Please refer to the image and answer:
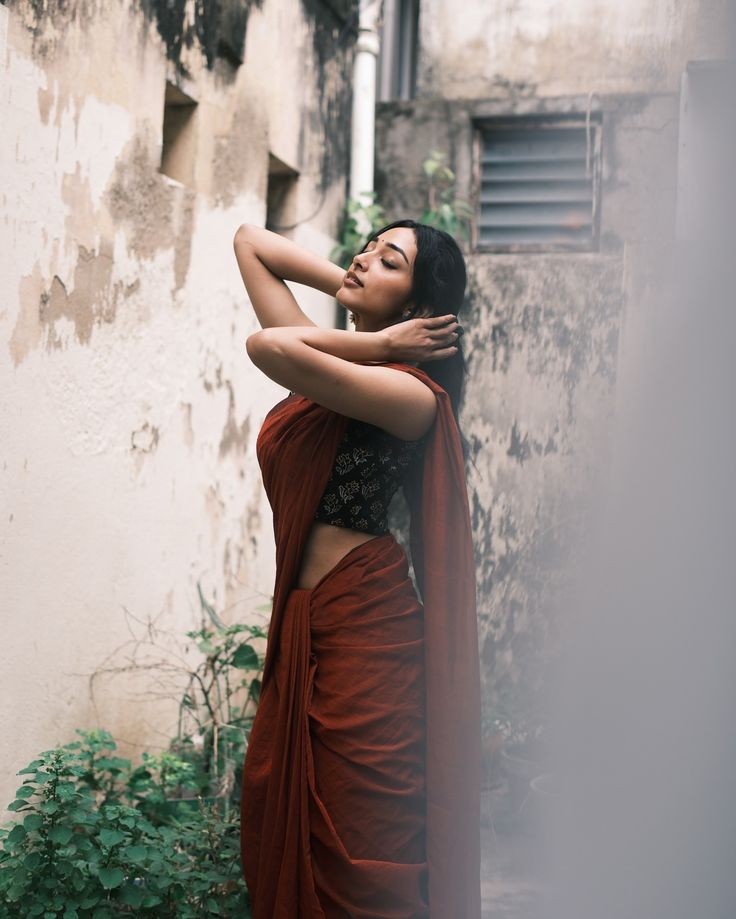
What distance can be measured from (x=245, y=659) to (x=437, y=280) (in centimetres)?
164

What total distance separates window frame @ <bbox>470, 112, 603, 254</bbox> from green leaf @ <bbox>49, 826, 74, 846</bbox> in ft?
11.9

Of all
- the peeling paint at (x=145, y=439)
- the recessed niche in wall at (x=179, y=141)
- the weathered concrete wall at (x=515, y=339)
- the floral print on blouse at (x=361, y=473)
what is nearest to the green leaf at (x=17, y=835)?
the floral print on blouse at (x=361, y=473)

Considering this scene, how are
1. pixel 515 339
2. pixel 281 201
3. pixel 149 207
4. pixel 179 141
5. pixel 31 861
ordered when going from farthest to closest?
pixel 515 339 < pixel 281 201 < pixel 179 141 < pixel 149 207 < pixel 31 861

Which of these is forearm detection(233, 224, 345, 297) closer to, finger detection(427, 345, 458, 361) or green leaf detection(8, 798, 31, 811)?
finger detection(427, 345, 458, 361)

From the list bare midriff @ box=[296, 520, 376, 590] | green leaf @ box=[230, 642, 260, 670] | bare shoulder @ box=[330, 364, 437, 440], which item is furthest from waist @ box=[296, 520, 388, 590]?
green leaf @ box=[230, 642, 260, 670]

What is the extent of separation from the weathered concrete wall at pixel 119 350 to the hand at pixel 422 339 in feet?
3.65

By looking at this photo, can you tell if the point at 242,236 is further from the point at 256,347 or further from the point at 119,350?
the point at 119,350

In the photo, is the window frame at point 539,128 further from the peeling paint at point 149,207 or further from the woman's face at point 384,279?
the woman's face at point 384,279

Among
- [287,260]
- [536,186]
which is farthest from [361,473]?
[536,186]

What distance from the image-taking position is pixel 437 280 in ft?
6.49

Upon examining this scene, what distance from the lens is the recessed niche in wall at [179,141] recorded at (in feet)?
11.1

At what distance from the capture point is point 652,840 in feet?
2.21

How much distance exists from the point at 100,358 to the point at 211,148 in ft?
3.72

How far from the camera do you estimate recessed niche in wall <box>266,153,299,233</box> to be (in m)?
4.38
